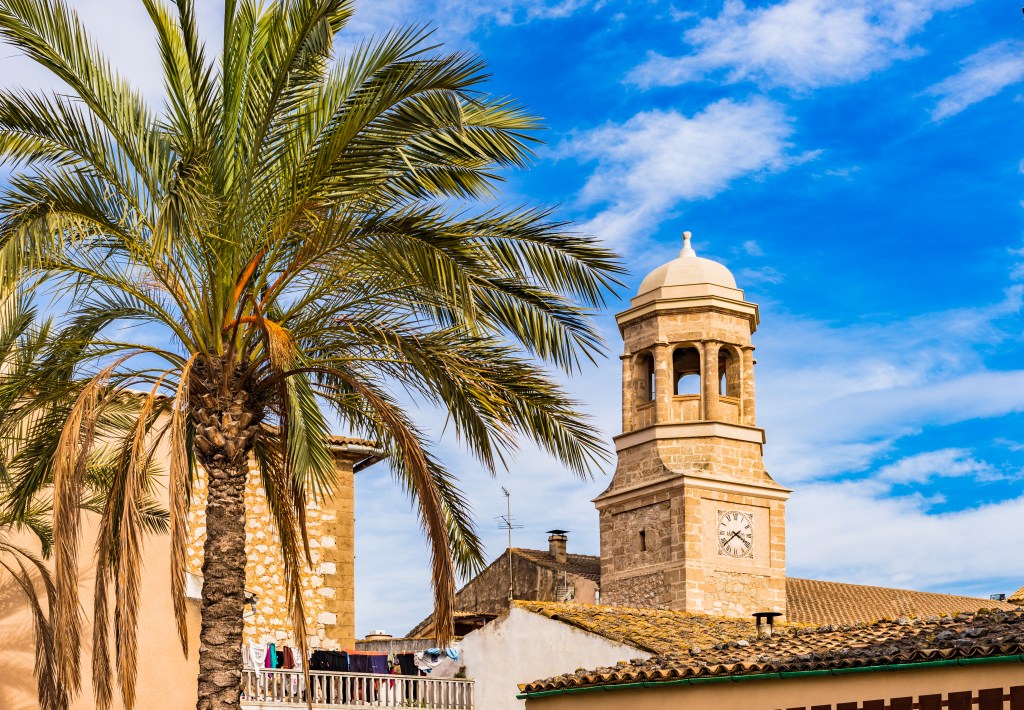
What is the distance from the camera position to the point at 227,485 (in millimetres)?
12797

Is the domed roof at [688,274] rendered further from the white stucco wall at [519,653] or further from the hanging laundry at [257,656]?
the hanging laundry at [257,656]

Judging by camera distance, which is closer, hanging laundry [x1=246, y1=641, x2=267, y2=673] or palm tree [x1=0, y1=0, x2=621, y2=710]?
palm tree [x1=0, y1=0, x2=621, y2=710]

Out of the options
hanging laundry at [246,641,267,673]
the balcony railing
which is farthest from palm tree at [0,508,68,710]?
hanging laundry at [246,641,267,673]

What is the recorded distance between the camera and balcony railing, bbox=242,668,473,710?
23281mm

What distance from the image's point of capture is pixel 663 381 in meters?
45.3

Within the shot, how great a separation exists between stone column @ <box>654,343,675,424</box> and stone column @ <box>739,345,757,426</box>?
2.14 metres

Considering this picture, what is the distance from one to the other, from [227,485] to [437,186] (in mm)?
3183

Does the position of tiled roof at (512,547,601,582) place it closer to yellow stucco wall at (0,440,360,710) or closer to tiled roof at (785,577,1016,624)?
tiled roof at (785,577,1016,624)

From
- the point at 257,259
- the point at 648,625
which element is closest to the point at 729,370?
the point at 648,625

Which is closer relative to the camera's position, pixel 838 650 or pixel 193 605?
pixel 838 650

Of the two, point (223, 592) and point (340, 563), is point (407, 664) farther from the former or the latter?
point (223, 592)

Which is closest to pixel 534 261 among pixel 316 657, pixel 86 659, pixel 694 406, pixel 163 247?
pixel 163 247

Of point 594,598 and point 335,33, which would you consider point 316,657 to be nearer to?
point 335,33

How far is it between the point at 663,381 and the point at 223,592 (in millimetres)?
33571
